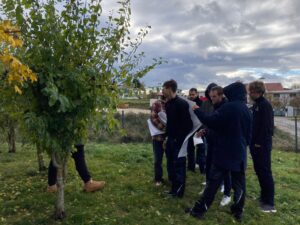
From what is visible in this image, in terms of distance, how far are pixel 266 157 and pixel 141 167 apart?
9.97 ft

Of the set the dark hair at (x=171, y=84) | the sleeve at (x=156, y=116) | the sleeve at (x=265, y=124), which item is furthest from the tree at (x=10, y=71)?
the sleeve at (x=265, y=124)

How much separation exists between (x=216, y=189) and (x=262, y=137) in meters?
1.38

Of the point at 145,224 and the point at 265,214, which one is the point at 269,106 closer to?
the point at 265,214

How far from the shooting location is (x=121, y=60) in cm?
519

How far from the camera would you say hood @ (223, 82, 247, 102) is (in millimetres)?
5660

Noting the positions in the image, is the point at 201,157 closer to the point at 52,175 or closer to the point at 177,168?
the point at 177,168

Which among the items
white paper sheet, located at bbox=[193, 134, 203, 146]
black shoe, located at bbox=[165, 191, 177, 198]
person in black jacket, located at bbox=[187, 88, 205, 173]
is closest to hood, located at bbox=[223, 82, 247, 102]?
black shoe, located at bbox=[165, 191, 177, 198]

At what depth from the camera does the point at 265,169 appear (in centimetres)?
644

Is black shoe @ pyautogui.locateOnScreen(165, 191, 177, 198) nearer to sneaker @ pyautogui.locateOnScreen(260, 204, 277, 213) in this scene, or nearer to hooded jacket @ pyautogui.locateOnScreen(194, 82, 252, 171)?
hooded jacket @ pyautogui.locateOnScreen(194, 82, 252, 171)

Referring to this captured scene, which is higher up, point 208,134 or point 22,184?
point 208,134

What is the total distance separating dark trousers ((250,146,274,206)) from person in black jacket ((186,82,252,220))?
801 millimetres

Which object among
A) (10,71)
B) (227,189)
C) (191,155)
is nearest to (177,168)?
(227,189)

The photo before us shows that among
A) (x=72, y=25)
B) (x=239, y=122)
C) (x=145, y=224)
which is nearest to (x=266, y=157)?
(x=239, y=122)

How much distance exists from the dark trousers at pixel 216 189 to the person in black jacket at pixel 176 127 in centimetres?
74
